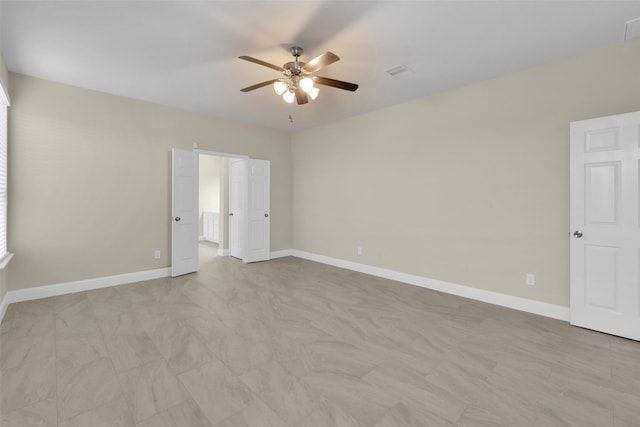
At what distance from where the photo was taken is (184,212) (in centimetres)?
484

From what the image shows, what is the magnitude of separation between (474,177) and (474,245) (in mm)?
921

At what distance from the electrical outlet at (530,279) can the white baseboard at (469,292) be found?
20 centimetres

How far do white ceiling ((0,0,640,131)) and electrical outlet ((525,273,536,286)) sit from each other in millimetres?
2444

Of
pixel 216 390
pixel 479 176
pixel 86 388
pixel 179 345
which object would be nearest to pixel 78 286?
pixel 179 345

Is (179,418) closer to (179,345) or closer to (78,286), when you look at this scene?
(179,345)

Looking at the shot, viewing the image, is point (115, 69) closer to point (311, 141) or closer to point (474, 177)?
point (311, 141)

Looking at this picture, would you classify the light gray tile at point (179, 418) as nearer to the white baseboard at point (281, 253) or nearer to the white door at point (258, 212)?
the white door at point (258, 212)

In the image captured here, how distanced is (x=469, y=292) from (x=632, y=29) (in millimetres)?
3122

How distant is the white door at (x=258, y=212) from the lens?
5.90 m

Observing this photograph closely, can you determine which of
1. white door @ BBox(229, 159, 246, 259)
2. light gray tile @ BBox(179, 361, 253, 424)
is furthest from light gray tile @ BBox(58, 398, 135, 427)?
white door @ BBox(229, 159, 246, 259)

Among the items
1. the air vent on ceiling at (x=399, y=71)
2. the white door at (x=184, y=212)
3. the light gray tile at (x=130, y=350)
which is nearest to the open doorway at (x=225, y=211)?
A: the white door at (x=184, y=212)

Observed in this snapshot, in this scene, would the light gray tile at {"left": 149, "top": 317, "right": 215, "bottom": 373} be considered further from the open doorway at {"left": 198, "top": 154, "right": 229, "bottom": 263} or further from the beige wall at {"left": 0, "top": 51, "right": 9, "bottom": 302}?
the open doorway at {"left": 198, "top": 154, "right": 229, "bottom": 263}

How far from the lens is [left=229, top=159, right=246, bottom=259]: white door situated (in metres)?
6.05

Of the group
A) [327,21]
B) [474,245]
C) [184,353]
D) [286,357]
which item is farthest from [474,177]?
[184,353]
